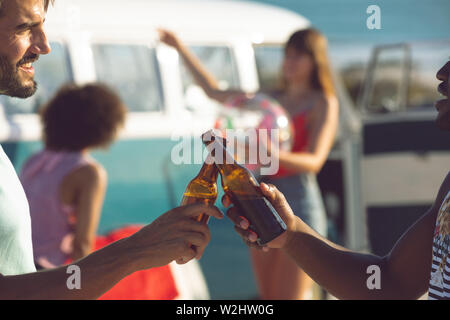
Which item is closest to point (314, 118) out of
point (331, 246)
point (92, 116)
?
point (92, 116)

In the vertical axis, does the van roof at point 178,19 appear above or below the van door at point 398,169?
above

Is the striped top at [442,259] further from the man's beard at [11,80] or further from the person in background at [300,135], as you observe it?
the person in background at [300,135]

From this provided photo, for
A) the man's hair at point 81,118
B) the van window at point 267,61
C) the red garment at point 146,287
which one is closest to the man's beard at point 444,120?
the red garment at point 146,287

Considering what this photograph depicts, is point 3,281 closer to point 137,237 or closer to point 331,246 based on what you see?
point 137,237

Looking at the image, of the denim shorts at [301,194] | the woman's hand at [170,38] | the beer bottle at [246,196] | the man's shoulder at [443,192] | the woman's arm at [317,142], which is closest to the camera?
the beer bottle at [246,196]

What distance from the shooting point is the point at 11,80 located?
1.77 meters

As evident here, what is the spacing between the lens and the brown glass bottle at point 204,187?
66.7 inches

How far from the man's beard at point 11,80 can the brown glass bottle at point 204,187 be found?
51cm

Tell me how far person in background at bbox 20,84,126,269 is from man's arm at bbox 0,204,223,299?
5.02ft

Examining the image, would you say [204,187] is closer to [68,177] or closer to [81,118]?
[68,177]

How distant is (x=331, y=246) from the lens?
1986mm

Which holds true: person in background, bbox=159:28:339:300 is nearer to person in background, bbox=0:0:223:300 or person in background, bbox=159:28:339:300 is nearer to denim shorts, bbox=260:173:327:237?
denim shorts, bbox=260:173:327:237

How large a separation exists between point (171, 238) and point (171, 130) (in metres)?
3.31
